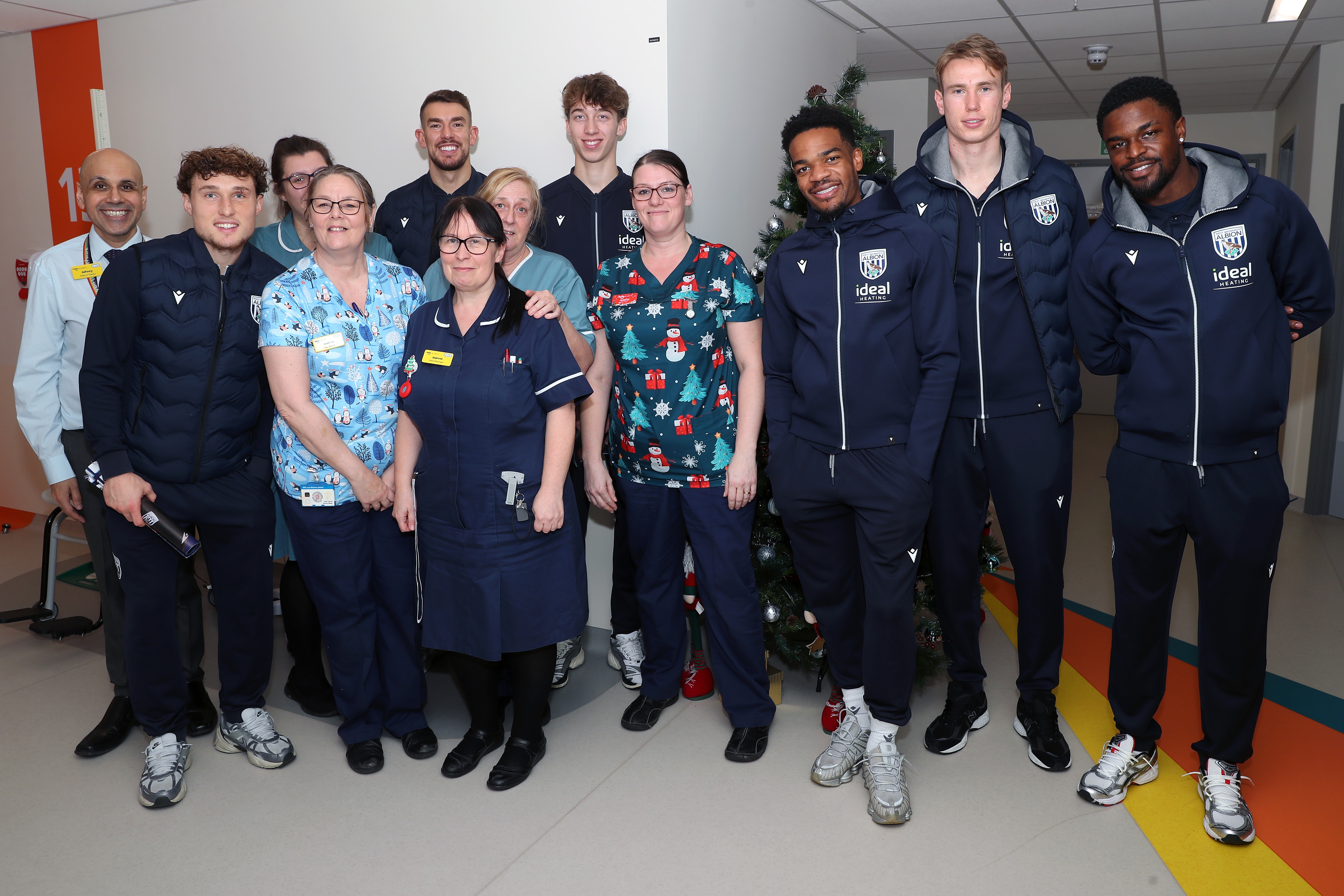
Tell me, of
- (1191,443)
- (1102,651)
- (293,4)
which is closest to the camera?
(1191,443)

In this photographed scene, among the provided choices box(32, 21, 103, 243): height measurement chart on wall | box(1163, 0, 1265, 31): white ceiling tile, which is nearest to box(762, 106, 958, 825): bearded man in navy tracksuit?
box(1163, 0, 1265, 31): white ceiling tile

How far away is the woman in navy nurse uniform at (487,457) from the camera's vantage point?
2607mm

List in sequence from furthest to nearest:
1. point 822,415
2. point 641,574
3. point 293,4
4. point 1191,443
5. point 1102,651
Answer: point 293,4, point 1102,651, point 641,574, point 822,415, point 1191,443

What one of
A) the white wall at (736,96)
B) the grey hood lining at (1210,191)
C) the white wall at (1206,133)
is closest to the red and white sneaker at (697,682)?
the white wall at (736,96)

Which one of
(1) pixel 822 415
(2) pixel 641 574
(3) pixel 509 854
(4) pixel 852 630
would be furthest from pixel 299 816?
(1) pixel 822 415

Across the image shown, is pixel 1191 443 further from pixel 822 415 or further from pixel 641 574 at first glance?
pixel 641 574

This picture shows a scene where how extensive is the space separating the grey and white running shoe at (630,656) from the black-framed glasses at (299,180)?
6.94 ft

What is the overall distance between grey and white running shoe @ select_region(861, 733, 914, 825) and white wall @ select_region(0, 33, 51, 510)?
5.40m

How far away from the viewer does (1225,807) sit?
2525 mm

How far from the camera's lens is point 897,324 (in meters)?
2.57

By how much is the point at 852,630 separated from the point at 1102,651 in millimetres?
1528

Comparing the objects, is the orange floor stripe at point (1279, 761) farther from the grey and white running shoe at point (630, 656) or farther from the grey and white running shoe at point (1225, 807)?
the grey and white running shoe at point (630, 656)

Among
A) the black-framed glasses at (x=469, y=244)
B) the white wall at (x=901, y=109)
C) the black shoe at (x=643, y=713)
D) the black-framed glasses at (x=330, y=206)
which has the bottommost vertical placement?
the black shoe at (x=643, y=713)

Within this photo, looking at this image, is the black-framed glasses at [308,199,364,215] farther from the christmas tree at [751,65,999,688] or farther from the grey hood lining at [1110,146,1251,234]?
the grey hood lining at [1110,146,1251,234]
